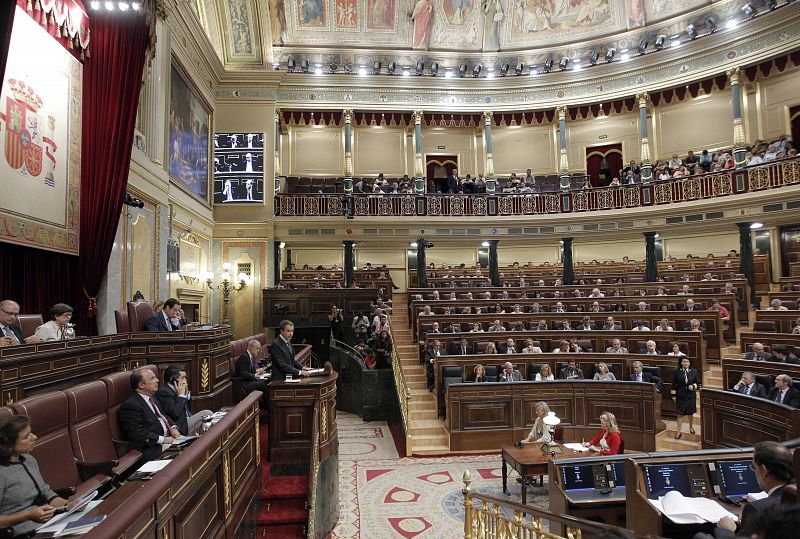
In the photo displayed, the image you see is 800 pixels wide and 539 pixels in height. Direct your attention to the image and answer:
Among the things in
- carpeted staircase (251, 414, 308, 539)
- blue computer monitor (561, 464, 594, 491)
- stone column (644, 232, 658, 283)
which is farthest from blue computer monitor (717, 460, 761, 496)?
stone column (644, 232, 658, 283)

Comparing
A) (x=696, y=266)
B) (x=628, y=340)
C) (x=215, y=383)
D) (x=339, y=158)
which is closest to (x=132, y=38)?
(x=215, y=383)

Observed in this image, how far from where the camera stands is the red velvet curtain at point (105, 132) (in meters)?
7.00

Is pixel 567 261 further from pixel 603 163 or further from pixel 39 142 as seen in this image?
pixel 39 142

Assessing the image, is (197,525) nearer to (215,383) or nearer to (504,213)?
(215,383)

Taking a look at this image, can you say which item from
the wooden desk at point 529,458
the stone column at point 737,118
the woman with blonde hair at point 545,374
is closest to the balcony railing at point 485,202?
the stone column at point 737,118

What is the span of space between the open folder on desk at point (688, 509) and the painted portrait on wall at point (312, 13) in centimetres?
1835

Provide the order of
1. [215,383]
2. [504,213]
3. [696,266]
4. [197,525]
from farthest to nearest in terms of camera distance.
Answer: [504,213], [696,266], [215,383], [197,525]

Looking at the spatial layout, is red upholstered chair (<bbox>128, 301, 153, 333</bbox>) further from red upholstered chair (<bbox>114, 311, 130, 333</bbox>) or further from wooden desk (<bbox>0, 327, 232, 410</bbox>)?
wooden desk (<bbox>0, 327, 232, 410</bbox>)

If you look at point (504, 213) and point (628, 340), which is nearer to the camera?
point (628, 340)

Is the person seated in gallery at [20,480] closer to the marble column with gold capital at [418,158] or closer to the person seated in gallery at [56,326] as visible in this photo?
the person seated in gallery at [56,326]

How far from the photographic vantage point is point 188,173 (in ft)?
42.0

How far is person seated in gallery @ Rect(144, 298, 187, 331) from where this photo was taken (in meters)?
6.17

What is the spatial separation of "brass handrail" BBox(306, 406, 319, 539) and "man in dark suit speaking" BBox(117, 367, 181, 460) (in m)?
1.18

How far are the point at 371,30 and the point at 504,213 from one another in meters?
8.16
